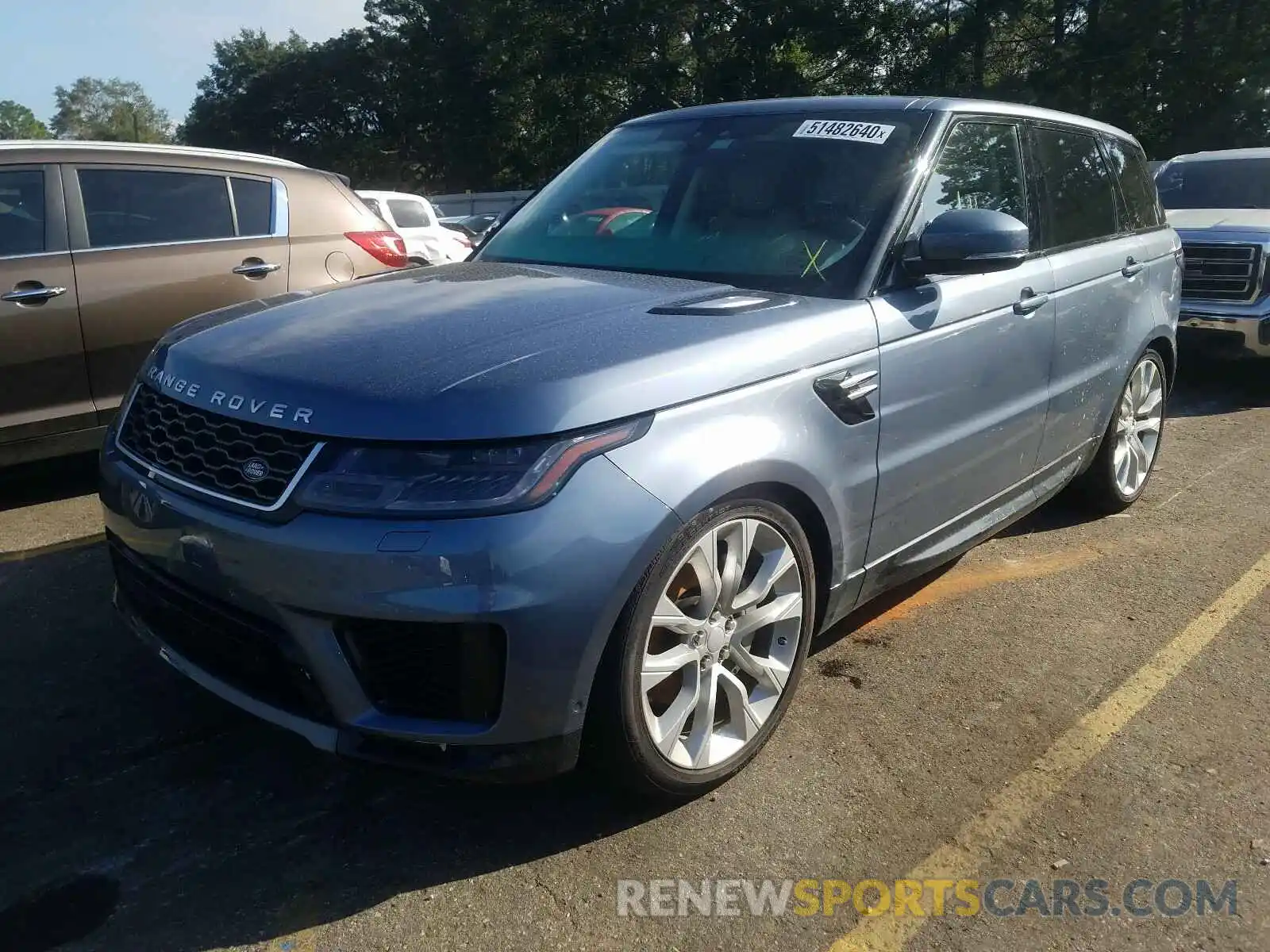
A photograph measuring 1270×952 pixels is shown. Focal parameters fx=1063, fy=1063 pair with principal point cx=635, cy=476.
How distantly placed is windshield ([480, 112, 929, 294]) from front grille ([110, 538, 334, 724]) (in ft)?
5.36

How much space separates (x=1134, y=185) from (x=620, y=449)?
12.2 ft

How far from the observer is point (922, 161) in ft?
11.0

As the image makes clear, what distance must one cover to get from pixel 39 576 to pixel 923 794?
132 inches

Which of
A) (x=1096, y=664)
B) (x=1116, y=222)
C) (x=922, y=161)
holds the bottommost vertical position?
(x=1096, y=664)

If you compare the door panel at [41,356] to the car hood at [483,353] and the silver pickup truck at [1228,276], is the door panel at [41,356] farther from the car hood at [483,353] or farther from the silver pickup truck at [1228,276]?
the silver pickup truck at [1228,276]

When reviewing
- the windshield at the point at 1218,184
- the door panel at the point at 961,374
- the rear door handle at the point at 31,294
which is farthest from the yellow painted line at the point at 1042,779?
the windshield at the point at 1218,184

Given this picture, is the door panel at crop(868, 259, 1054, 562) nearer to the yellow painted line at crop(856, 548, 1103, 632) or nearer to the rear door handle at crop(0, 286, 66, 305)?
the yellow painted line at crop(856, 548, 1103, 632)

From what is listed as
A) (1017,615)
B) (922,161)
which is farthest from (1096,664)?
(922,161)

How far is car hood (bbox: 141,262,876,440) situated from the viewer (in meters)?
2.26

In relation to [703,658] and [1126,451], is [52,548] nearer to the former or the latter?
[703,658]

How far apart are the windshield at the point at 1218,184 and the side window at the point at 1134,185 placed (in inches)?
182

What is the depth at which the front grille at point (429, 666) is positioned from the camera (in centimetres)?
221

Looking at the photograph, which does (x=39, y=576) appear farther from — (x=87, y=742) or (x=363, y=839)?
(x=363, y=839)

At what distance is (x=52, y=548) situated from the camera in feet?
14.5
